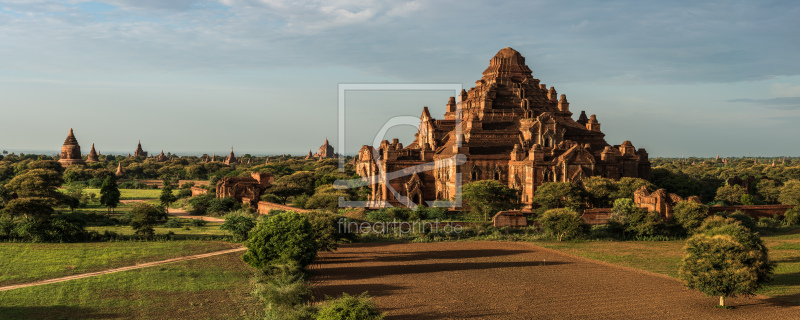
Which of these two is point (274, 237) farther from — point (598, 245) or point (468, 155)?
point (468, 155)

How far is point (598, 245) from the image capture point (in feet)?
130

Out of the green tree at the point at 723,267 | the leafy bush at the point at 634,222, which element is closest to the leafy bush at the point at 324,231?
the green tree at the point at 723,267

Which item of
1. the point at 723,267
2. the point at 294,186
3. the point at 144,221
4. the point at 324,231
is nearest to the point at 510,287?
the point at 723,267

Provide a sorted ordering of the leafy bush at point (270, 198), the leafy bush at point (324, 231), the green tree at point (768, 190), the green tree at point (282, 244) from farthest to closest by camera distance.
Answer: the green tree at point (768, 190) < the leafy bush at point (270, 198) < the leafy bush at point (324, 231) < the green tree at point (282, 244)

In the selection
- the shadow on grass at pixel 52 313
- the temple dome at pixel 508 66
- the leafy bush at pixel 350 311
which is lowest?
the shadow on grass at pixel 52 313

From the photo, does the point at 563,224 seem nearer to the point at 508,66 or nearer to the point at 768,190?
the point at 508,66

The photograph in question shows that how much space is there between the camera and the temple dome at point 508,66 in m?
65.6

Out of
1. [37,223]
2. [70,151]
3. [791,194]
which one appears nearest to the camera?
[37,223]

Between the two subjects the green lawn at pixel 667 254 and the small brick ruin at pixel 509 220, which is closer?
the green lawn at pixel 667 254

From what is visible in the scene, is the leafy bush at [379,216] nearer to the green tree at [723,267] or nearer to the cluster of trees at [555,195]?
the cluster of trees at [555,195]

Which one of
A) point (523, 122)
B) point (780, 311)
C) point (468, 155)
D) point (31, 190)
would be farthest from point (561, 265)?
point (31, 190)

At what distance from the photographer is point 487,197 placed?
1844 inches

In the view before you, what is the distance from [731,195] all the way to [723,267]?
1375 inches

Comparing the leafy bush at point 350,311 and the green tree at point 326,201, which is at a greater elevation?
the green tree at point 326,201
